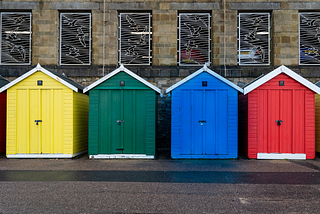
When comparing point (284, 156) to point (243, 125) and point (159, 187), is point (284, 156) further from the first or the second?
point (159, 187)

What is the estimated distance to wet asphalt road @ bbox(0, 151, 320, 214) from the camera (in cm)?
469

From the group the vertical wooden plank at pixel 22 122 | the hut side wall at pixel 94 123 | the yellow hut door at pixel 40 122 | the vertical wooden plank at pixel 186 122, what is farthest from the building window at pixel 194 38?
the vertical wooden plank at pixel 22 122

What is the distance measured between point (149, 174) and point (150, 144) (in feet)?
8.01

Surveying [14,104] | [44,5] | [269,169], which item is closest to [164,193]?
[269,169]

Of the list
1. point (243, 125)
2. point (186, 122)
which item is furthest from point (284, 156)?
point (186, 122)

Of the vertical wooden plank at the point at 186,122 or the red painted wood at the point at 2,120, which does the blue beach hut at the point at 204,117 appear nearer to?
the vertical wooden plank at the point at 186,122

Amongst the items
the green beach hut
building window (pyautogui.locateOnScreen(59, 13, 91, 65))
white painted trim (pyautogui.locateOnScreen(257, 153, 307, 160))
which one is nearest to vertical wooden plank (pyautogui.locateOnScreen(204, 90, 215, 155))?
the green beach hut

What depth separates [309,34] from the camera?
43.2 ft

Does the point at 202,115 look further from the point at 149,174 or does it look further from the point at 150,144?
the point at 149,174

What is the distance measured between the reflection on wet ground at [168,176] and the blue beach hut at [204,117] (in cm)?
218

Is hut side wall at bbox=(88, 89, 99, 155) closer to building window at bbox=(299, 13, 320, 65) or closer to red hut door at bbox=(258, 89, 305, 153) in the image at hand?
red hut door at bbox=(258, 89, 305, 153)

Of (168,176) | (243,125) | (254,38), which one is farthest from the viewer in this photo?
(254,38)

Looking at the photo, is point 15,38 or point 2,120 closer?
point 2,120

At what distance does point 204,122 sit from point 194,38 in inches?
202
